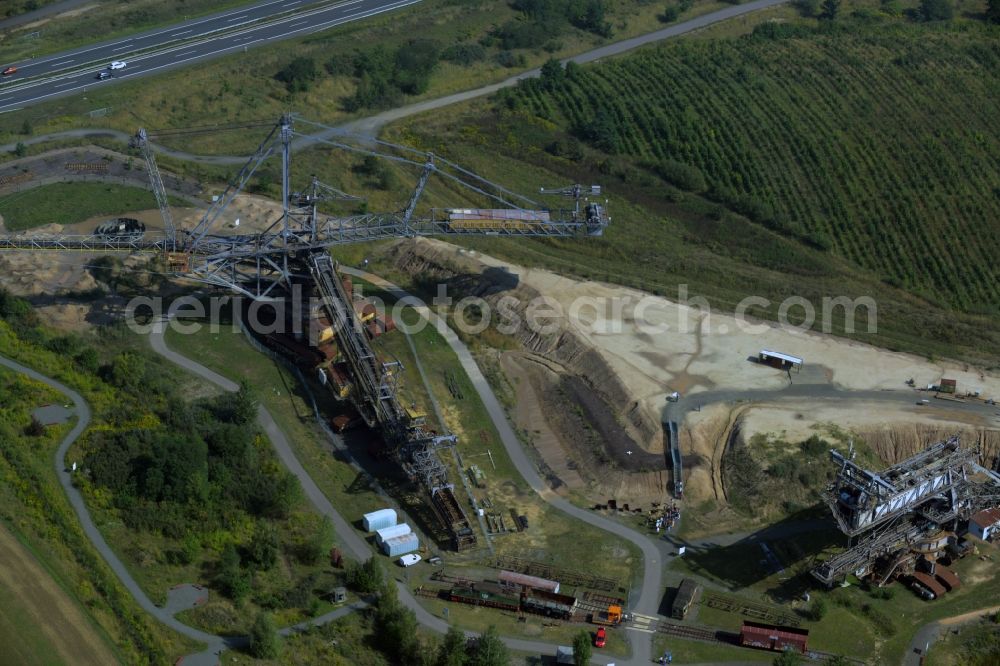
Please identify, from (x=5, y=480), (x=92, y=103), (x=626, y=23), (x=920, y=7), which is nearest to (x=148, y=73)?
(x=92, y=103)

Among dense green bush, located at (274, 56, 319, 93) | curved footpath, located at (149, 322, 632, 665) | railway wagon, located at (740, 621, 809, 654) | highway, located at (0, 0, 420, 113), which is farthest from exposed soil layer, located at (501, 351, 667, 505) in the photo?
highway, located at (0, 0, 420, 113)

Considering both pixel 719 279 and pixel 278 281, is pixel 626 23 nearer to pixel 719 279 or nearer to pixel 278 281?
pixel 719 279

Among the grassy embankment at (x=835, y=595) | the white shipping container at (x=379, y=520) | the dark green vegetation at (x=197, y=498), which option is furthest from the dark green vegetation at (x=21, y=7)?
the grassy embankment at (x=835, y=595)

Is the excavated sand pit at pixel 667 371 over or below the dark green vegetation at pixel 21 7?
below

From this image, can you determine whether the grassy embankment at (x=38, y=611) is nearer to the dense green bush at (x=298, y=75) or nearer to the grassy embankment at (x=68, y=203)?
the grassy embankment at (x=68, y=203)

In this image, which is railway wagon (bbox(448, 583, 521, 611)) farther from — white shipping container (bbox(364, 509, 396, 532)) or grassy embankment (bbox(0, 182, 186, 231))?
grassy embankment (bbox(0, 182, 186, 231))

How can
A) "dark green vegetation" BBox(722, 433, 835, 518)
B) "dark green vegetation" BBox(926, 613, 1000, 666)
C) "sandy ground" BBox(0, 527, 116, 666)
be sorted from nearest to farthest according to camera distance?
"sandy ground" BBox(0, 527, 116, 666) → "dark green vegetation" BBox(926, 613, 1000, 666) → "dark green vegetation" BBox(722, 433, 835, 518)

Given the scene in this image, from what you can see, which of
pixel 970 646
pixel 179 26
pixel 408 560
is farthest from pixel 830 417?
pixel 179 26
